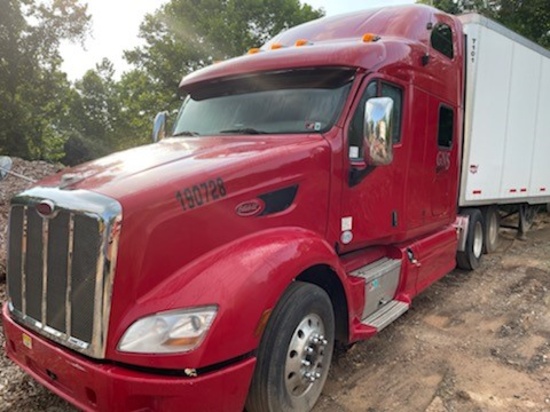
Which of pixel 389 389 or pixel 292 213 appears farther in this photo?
pixel 389 389

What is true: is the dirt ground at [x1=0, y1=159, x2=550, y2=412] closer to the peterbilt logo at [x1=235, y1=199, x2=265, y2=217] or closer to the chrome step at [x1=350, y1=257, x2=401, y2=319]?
the chrome step at [x1=350, y1=257, x2=401, y2=319]

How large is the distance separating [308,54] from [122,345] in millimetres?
2555

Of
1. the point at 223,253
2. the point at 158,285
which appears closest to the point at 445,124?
the point at 223,253

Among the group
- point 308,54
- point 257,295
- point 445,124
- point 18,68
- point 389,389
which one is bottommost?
point 389,389

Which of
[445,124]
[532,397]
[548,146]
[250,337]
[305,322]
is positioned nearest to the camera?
[250,337]

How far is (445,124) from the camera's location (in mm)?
5066

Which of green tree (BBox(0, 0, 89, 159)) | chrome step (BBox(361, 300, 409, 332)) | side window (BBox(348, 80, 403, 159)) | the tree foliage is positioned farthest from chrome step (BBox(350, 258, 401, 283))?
green tree (BBox(0, 0, 89, 159))

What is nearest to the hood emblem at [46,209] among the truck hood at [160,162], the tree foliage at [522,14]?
the truck hood at [160,162]

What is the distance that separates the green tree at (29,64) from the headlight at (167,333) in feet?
73.2

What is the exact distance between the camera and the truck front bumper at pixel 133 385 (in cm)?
227

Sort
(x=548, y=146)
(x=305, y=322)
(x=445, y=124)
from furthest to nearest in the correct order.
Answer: (x=548, y=146)
(x=445, y=124)
(x=305, y=322)

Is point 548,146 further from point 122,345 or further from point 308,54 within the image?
point 122,345

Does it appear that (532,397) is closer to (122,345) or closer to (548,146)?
(122,345)

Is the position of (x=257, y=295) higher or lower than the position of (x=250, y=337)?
higher
